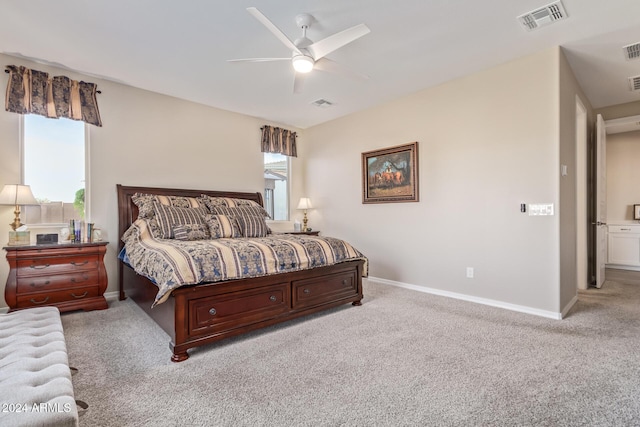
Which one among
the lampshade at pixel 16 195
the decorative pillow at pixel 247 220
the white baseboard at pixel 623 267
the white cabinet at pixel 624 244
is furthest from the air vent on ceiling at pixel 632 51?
the lampshade at pixel 16 195

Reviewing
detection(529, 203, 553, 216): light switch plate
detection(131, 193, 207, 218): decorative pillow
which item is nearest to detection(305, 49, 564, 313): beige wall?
detection(529, 203, 553, 216): light switch plate

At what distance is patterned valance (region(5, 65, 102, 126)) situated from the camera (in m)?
3.35

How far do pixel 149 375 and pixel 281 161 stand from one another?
177 inches

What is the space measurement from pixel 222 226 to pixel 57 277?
67.8 inches

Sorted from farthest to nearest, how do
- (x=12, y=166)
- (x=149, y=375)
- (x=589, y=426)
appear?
(x=12, y=166) → (x=149, y=375) → (x=589, y=426)

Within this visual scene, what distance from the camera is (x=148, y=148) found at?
431 centimetres

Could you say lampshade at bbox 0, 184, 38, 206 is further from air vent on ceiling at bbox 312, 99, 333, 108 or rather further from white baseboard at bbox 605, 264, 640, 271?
white baseboard at bbox 605, 264, 640, 271

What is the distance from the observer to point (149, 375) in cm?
208

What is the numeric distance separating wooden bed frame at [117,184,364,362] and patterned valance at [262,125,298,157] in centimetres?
243

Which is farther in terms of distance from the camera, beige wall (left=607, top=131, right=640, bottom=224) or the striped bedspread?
beige wall (left=607, top=131, right=640, bottom=224)

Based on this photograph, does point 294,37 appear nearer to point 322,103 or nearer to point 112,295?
point 322,103

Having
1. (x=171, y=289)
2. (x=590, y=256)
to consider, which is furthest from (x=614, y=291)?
(x=171, y=289)

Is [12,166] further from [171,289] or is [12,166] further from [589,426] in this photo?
[589,426]

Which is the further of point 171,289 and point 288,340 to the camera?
point 288,340
